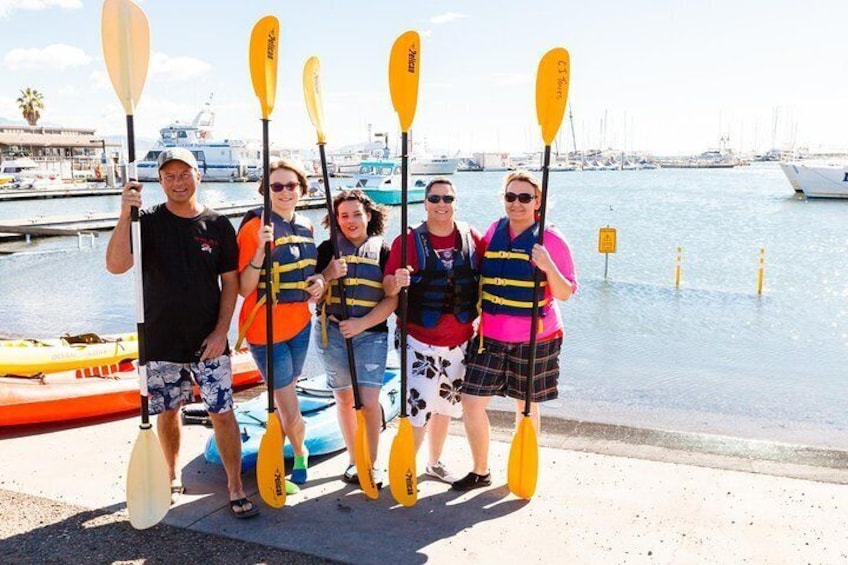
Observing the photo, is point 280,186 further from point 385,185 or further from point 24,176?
point 24,176

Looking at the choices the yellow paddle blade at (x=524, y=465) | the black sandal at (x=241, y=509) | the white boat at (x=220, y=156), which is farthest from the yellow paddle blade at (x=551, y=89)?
the white boat at (x=220, y=156)

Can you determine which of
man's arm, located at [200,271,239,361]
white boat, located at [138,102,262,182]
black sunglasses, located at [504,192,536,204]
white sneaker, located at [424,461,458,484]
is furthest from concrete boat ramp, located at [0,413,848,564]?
white boat, located at [138,102,262,182]

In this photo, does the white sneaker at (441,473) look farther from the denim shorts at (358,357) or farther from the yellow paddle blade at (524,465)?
the denim shorts at (358,357)

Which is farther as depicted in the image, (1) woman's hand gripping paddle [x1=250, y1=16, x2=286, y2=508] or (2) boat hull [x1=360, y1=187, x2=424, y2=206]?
(2) boat hull [x1=360, y1=187, x2=424, y2=206]

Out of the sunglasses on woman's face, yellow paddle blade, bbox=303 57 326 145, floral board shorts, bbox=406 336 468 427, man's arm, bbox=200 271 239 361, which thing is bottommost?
floral board shorts, bbox=406 336 468 427

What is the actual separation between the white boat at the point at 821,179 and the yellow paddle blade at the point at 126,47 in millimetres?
50497

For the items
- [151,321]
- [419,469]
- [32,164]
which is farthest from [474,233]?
[32,164]

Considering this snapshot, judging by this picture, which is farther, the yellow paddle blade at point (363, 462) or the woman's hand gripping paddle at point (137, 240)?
the yellow paddle blade at point (363, 462)

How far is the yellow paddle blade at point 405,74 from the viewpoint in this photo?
3.74 meters

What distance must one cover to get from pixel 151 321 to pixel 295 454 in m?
1.11

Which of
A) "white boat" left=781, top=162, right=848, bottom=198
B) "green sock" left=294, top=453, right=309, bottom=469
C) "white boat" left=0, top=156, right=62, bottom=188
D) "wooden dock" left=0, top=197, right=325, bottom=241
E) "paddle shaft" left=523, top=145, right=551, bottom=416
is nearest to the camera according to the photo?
"paddle shaft" left=523, top=145, right=551, bottom=416

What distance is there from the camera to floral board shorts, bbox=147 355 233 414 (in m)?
3.36

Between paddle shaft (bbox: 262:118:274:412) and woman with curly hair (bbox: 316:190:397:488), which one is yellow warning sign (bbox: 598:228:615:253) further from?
paddle shaft (bbox: 262:118:274:412)

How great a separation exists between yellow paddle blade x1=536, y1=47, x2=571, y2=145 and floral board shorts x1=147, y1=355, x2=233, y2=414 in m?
2.13
